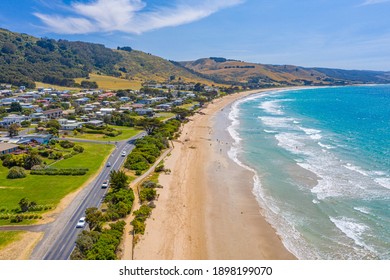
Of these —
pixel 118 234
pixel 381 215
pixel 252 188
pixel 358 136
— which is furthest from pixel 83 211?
pixel 358 136

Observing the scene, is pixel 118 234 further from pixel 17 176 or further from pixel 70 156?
pixel 70 156

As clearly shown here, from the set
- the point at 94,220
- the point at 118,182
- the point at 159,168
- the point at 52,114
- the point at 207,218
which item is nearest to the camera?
the point at 94,220

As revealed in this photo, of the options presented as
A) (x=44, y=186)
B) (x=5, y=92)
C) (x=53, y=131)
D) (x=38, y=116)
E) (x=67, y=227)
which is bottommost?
(x=67, y=227)

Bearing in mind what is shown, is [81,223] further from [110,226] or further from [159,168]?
[159,168]

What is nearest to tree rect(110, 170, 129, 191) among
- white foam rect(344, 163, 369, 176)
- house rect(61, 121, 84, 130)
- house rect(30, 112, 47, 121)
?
white foam rect(344, 163, 369, 176)

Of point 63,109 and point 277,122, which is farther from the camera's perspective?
point 63,109

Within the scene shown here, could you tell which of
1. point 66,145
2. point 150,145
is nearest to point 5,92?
point 66,145
